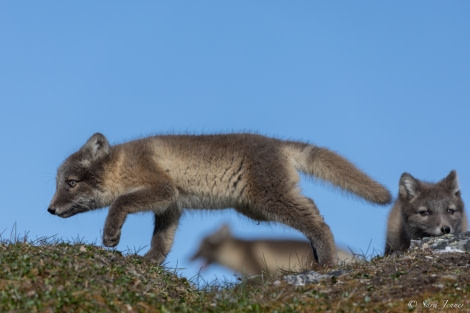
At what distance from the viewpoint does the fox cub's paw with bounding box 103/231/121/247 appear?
28.1 feet

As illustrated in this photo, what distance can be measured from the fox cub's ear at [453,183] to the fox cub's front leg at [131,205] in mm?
3952

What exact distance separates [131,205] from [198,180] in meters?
0.97

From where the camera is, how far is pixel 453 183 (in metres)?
9.87

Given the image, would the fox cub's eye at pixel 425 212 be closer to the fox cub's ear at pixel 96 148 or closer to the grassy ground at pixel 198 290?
the grassy ground at pixel 198 290

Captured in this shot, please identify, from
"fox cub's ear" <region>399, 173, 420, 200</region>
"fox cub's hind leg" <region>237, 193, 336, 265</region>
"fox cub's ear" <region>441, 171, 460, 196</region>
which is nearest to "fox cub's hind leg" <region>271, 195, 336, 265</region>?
"fox cub's hind leg" <region>237, 193, 336, 265</region>

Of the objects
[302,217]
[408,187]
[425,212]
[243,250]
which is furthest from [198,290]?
[243,250]

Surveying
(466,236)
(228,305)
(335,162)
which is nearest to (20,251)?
(228,305)

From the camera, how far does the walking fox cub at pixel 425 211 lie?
954 centimetres

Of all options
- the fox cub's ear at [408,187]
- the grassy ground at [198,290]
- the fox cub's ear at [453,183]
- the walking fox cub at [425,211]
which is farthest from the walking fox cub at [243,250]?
the grassy ground at [198,290]

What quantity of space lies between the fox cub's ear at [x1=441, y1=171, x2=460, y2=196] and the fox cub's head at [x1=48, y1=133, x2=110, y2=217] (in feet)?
15.6

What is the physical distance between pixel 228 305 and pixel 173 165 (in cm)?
341

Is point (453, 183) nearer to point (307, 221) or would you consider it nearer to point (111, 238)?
point (307, 221)

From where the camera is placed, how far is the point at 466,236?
8281 mm

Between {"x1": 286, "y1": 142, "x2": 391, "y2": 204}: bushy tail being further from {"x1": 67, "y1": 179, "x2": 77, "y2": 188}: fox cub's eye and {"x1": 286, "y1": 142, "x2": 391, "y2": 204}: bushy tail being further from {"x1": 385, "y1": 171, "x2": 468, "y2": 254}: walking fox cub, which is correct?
{"x1": 67, "y1": 179, "x2": 77, "y2": 188}: fox cub's eye
